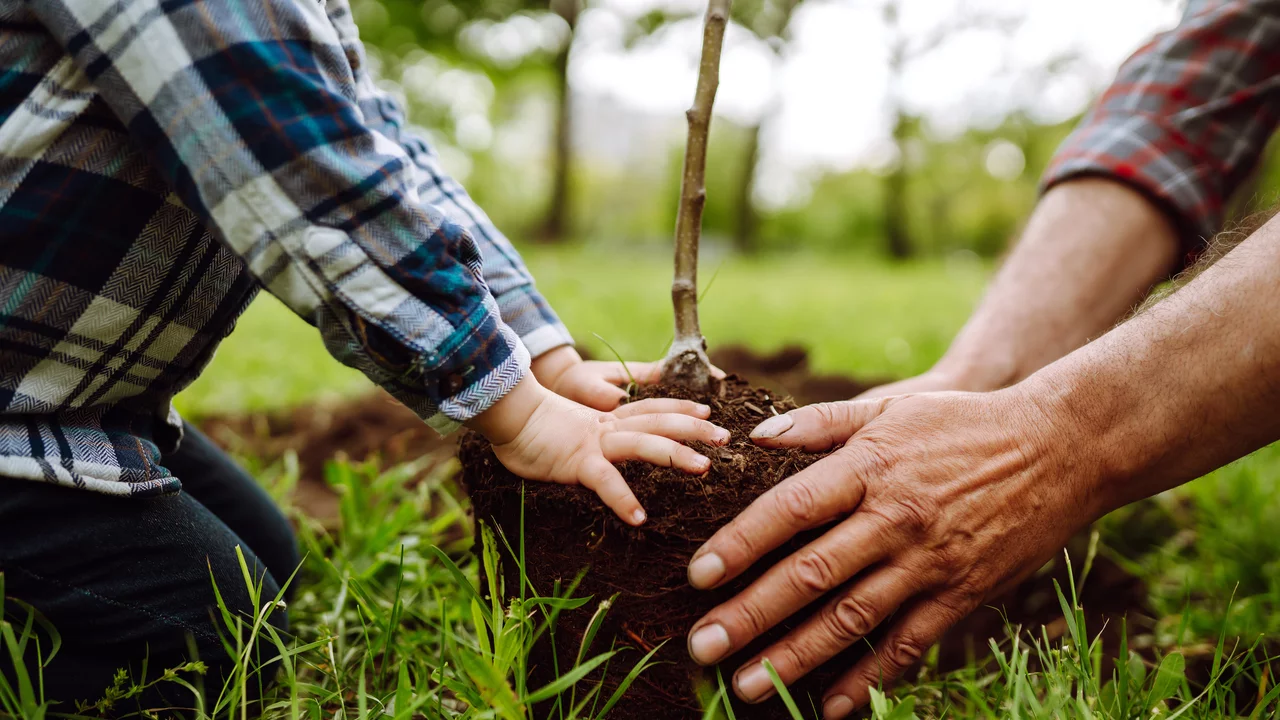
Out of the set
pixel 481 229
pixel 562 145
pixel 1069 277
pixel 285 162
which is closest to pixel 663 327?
pixel 1069 277

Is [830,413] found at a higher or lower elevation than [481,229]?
lower

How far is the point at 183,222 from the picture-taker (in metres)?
1.26

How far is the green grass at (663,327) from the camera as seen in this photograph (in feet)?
14.2

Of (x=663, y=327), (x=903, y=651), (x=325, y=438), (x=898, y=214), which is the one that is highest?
(x=903, y=651)

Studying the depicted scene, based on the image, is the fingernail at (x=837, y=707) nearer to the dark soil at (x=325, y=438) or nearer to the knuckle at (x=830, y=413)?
the knuckle at (x=830, y=413)

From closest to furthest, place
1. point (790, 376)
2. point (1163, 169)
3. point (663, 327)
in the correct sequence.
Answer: point (1163, 169) < point (790, 376) < point (663, 327)

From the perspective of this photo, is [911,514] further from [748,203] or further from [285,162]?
[748,203]

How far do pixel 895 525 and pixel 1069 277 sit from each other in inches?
53.0

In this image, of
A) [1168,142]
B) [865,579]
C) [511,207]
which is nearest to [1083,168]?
[1168,142]

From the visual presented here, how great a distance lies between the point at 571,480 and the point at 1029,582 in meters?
1.67

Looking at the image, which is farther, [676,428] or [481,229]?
[481,229]

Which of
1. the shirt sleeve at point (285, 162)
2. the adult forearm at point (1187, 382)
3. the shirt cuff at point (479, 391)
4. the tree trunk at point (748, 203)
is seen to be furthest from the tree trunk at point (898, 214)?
the shirt sleeve at point (285, 162)

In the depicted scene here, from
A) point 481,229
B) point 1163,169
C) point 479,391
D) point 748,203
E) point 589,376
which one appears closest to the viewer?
point 479,391

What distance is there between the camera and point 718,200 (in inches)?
1003
